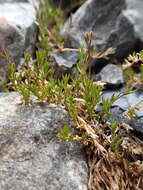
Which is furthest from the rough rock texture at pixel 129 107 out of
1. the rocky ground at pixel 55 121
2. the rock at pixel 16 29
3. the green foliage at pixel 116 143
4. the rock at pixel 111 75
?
the rock at pixel 16 29

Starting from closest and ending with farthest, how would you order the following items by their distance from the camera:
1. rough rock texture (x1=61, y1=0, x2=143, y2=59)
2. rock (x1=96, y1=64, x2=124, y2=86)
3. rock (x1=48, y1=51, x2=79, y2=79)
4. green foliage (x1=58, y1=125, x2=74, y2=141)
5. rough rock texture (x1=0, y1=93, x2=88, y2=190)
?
rough rock texture (x1=0, y1=93, x2=88, y2=190)
green foliage (x1=58, y1=125, x2=74, y2=141)
rock (x1=96, y1=64, x2=124, y2=86)
rock (x1=48, y1=51, x2=79, y2=79)
rough rock texture (x1=61, y1=0, x2=143, y2=59)

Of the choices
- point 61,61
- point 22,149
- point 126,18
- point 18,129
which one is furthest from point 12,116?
point 126,18

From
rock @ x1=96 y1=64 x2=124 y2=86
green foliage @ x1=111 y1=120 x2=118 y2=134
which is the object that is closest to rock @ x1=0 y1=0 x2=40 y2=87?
rock @ x1=96 y1=64 x2=124 y2=86

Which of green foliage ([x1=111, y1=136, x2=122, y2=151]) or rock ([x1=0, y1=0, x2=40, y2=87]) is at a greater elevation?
rock ([x1=0, y1=0, x2=40, y2=87])

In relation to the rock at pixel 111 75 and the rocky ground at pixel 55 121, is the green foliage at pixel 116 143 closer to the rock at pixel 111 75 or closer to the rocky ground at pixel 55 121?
the rocky ground at pixel 55 121

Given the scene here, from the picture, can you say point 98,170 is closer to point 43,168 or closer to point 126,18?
point 43,168

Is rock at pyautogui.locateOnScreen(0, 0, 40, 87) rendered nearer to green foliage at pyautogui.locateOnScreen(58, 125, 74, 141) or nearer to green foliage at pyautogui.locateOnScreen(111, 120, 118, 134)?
green foliage at pyautogui.locateOnScreen(58, 125, 74, 141)
